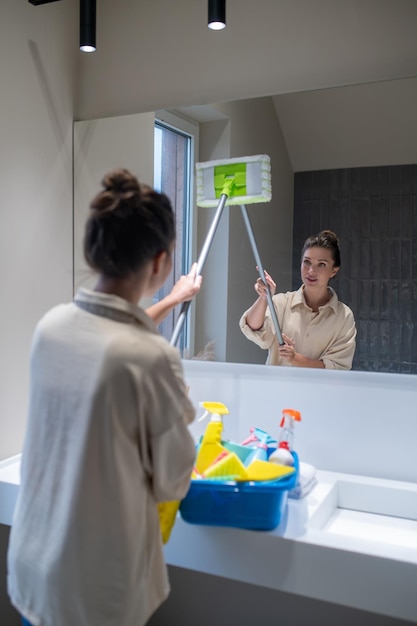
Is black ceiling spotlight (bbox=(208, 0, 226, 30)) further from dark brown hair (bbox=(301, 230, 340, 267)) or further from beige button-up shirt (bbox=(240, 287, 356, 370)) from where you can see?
beige button-up shirt (bbox=(240, 287, 356, 370))

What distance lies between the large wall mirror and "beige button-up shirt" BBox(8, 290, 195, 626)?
0.74 meters

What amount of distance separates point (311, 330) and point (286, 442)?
0.35 m

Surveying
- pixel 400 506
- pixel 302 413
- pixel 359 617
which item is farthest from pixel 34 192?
pixel 359 617

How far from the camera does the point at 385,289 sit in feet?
4.86

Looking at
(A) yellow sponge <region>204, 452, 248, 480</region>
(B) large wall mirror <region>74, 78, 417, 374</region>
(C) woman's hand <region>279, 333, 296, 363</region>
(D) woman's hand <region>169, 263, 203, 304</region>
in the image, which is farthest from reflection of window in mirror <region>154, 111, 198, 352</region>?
(A) yellow sponge <region>204, 452, 248, 480</region>

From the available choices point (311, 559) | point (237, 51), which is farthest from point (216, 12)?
point (311, 559)

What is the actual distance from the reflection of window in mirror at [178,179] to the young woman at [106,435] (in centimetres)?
77

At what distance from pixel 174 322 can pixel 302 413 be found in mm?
461

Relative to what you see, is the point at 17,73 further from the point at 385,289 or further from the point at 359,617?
the point at 359,617

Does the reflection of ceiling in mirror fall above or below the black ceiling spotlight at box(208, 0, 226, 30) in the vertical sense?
below

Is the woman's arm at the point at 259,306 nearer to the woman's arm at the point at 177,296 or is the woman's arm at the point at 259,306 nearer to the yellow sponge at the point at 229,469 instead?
the woman's arm at the point at 177,296

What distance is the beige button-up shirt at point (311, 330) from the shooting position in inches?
60.9

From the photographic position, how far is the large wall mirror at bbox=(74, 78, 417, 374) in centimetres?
147

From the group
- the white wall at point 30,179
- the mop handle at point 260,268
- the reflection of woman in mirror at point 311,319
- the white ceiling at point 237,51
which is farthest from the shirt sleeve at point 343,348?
the white wall at point 30,179
